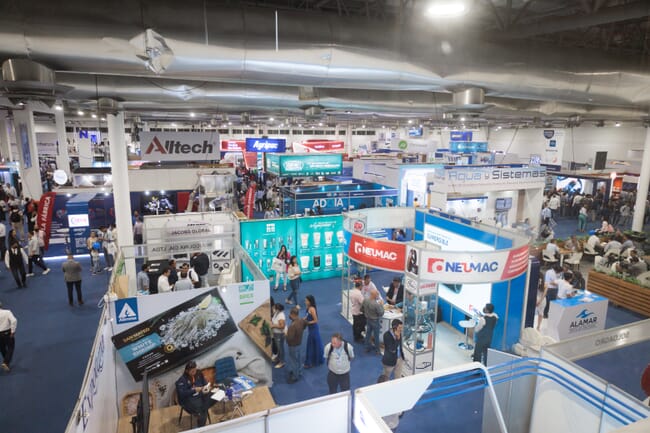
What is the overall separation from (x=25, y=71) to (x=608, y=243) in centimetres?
1288

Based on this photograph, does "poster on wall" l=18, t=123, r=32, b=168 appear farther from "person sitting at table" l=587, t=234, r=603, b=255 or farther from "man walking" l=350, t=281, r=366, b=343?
"person sitting at table" l=587, t=234, r=603, b=255

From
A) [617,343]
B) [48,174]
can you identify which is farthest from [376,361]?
[48,174]

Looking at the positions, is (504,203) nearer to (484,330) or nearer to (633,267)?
(633,267)

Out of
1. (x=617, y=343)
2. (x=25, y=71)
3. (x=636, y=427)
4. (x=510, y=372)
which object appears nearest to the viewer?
(x=636, y=427)

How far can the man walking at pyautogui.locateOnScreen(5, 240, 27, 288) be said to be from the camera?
9148 millimetres

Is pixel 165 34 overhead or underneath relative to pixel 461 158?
overhead

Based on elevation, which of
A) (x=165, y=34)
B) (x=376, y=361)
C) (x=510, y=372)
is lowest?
(x=376, y=361)

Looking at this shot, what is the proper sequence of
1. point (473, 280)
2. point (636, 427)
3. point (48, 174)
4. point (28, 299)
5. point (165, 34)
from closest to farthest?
1. point (636, 427)
2. point (165, 34)
3. point (473, 280)
4. point (28, 299)
5. point (48, 174)

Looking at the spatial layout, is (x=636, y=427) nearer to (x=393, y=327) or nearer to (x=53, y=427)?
(x=393, y=327)

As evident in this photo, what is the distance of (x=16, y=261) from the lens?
9.23 metres

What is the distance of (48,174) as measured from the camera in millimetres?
23016

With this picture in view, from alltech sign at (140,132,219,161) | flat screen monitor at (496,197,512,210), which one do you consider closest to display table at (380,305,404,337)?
alltech sign at (140,132,219,161)

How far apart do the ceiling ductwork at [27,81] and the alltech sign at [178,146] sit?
22.6 feet

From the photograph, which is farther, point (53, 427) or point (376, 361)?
point (376, 361)
